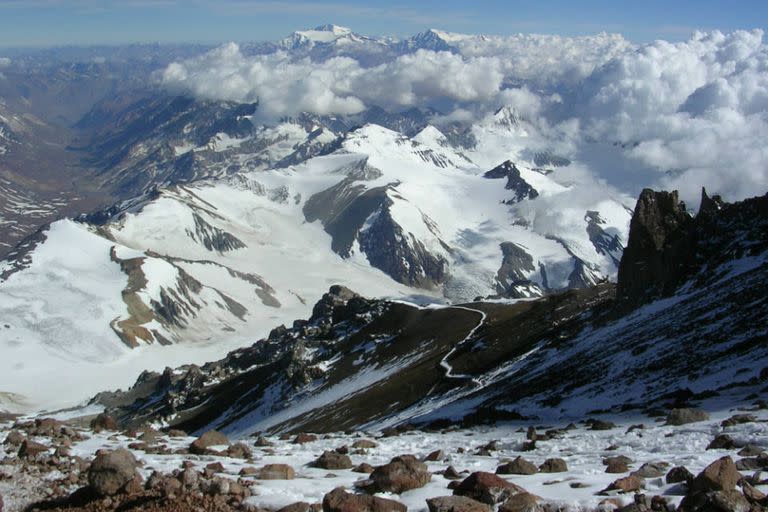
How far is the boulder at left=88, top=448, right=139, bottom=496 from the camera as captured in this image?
2158cm

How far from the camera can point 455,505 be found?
17875mm

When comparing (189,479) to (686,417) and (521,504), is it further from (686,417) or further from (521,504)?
(686,417)

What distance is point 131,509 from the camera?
64.8ft

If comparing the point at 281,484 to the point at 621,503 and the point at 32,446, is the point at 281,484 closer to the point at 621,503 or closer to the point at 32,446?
the point at 621,503

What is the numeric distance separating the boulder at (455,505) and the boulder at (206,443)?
1501 cm

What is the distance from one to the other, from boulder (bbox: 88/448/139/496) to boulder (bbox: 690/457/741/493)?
16553 mm

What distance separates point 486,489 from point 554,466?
260 inches

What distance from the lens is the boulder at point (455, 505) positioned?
17.7m

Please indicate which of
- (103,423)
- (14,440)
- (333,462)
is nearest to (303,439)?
(103,423)

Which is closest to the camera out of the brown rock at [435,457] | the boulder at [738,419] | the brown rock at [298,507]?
the brown rock at [298,507]

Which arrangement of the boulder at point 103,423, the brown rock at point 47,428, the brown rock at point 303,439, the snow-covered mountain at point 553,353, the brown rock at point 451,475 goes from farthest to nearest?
the snow-covered mountain at point 553,353 → the brown rock at point 303,439 → the boulder at point 103,423 → the brown rock at point 47,428 → the brown rock at point 451,475

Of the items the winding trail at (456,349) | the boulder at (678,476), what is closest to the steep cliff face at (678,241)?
the winding trail at (456,349)

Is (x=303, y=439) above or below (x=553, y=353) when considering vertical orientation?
above

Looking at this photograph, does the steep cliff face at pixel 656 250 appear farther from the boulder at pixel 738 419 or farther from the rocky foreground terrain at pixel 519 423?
the boulder at pixel 738 419
